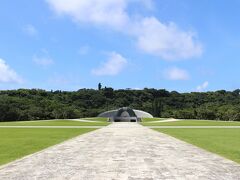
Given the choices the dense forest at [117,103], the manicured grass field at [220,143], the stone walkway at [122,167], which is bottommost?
the stone walkway at [122,167]

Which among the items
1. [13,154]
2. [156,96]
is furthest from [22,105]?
[13,154]

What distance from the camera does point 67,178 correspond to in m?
9.61

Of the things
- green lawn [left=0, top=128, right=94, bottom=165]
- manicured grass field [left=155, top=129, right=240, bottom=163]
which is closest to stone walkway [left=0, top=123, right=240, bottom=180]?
green lawn [left=0, top=128, right=94, bottom=165]

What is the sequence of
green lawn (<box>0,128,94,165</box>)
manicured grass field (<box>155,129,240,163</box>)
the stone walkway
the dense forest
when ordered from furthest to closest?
the dense forest → manicured grass field (<box>155,129,240,163</box>) → green lawn (<box>0,128,94,165</box>) → the stone walkway

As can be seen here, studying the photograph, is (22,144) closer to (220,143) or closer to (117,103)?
(220,143)

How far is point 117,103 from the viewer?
125062 mm

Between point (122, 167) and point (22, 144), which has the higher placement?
point (22, 144)

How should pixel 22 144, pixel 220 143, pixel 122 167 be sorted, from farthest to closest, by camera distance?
1. pixel 220 143
2. pixel 22 144
3. pixel 122 167

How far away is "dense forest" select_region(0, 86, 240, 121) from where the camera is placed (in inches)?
3460

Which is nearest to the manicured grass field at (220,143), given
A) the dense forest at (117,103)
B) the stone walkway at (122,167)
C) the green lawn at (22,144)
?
the stone walkway at (122,167)

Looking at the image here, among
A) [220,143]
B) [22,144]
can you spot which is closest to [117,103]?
[220,143]

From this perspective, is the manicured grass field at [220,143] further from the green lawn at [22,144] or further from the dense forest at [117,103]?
the dense forest at [117,103]

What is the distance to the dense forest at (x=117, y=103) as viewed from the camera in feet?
288

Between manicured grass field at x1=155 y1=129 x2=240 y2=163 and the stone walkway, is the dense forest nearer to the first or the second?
manicured grass field at x1=155 y1=129 x2=240 y2=163
